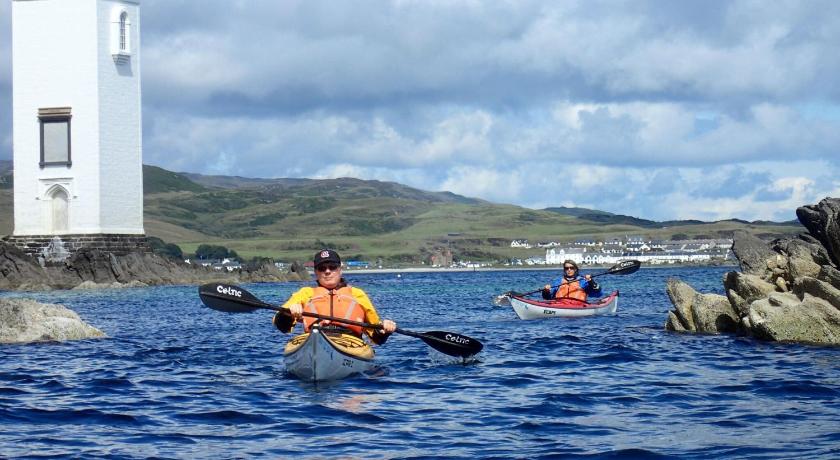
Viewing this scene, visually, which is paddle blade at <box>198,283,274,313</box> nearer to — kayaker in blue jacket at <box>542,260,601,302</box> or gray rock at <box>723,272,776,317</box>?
gray rock at <box>723,272,776,317</box>

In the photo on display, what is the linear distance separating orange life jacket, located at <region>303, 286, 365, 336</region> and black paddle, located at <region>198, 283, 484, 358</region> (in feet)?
1.09

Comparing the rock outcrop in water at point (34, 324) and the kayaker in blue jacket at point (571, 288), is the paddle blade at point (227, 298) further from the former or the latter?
the kayaker in blue jacket at point (571, 288)

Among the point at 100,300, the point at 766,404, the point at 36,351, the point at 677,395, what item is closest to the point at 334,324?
the point at 677,395

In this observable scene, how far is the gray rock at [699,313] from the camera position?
87.6ft

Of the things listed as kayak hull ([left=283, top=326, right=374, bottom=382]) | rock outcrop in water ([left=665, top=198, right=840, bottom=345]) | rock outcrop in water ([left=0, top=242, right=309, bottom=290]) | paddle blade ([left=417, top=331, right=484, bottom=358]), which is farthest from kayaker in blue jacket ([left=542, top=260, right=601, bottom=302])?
rock outcrop in water ([left=0, top=242, right=309, bottom=290])

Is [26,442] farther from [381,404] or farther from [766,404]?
[766,404]

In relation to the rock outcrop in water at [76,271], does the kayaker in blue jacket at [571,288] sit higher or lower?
lower

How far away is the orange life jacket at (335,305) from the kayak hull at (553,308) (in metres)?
17.1

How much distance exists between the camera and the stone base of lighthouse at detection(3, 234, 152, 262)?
79.4 m

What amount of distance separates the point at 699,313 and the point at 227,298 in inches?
492

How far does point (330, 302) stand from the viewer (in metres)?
18.3

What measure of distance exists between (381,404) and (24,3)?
240 feet

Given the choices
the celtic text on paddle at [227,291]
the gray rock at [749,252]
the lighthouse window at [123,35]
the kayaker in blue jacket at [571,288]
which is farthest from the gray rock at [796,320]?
the lighthouse window at [123,35]

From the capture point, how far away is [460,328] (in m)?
32.2
